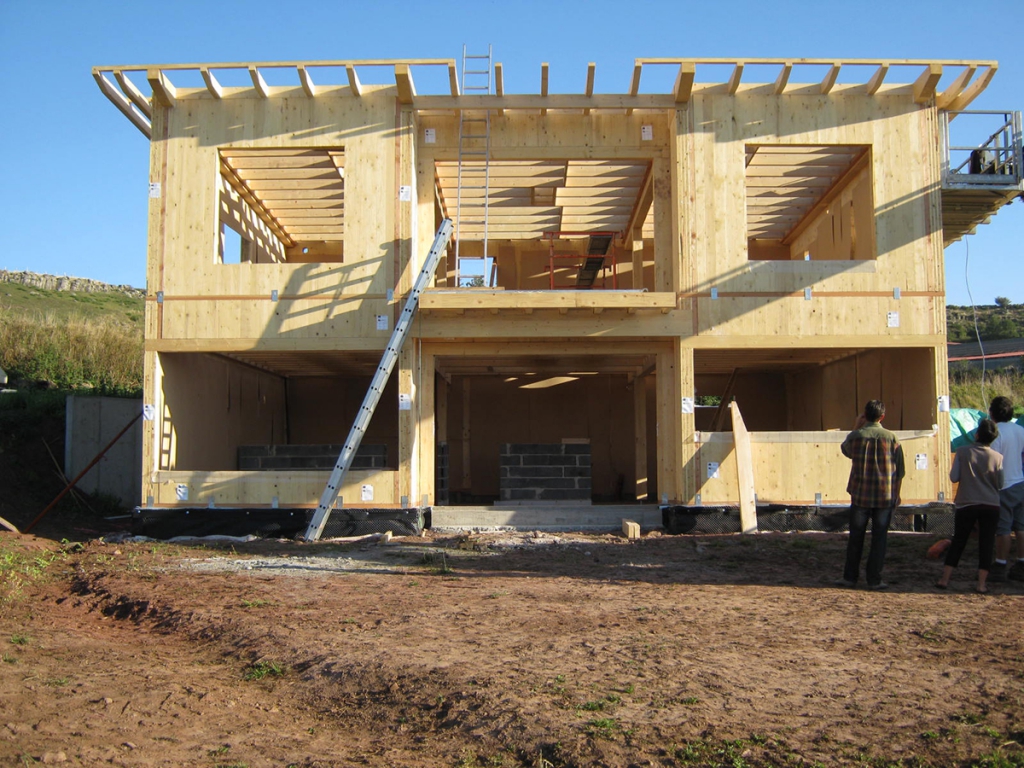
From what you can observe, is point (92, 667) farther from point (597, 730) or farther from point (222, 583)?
point (597, 730)

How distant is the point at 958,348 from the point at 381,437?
39442 millimetres

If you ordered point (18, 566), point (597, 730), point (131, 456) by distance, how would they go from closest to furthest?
point (597, 730)
point (18, 566)
point (131, 456)

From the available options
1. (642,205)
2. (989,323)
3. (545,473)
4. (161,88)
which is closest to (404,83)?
(161,88)

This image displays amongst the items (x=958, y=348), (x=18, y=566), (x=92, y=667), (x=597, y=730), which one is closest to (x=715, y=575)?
(x=597, y=730)

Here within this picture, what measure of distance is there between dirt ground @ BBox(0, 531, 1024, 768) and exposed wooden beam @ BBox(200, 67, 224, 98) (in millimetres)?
7651

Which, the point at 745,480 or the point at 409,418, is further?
the point at 409,418

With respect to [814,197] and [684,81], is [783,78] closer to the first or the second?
[684,81]

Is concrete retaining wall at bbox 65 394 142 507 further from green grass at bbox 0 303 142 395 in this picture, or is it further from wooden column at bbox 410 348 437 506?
wooden column at bbox 410 348 437 506

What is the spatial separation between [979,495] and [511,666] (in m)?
4.82

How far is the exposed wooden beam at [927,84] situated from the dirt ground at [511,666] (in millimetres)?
7567

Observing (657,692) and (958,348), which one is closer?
(657,692)

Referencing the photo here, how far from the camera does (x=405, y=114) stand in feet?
45.2

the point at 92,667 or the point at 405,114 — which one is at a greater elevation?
the point at 405,114

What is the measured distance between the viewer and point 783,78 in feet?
43.8
